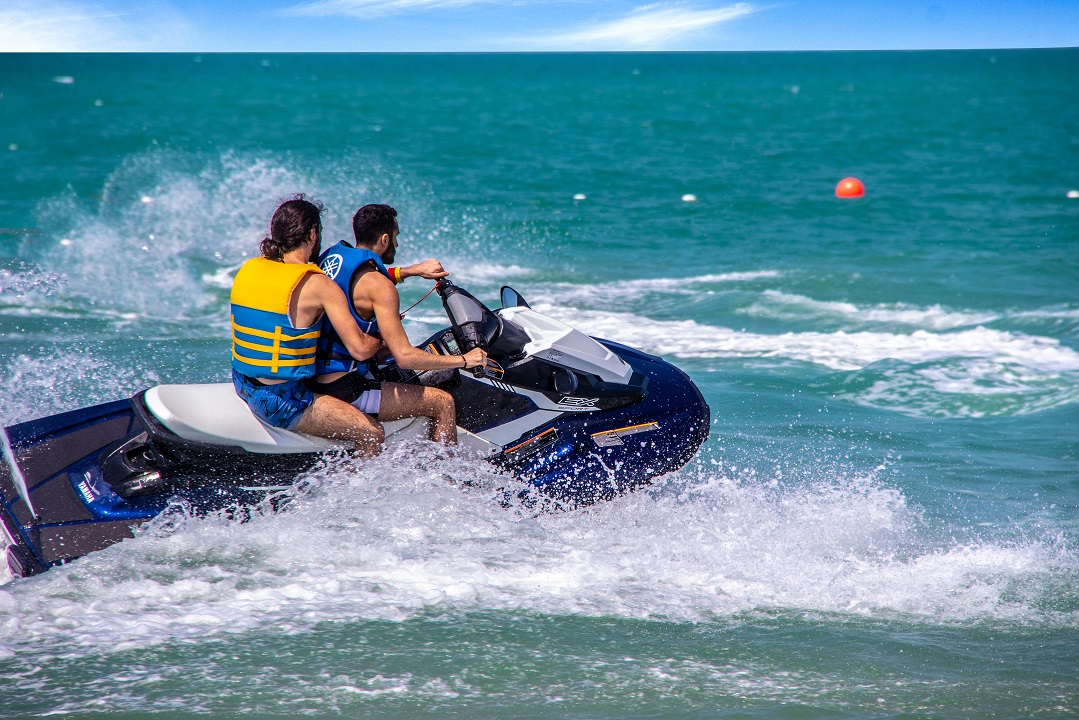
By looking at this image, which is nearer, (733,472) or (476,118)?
(733,472)

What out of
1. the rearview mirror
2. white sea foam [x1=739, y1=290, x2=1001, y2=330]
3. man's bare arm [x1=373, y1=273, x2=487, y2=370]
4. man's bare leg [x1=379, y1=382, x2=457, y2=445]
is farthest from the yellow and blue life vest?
white sea foam [x1=739, y1=290, x2=1001, y2=330]

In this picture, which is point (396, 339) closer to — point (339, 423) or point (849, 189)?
point (339, 423)

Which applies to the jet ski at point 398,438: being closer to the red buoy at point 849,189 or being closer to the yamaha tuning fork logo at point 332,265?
the yamaha tuning fork logo at point 332,265

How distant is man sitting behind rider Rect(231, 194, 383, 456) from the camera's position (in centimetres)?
346

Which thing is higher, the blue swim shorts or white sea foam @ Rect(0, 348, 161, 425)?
the blue swim shorts

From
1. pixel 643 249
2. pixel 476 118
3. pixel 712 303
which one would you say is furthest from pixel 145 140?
pixel 712 303

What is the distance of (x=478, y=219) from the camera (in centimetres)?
1755

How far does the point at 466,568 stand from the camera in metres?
3.89

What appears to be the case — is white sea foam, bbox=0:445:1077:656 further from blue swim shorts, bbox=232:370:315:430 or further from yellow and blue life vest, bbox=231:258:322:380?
yellow and blue life vest, bbox=231:258:322:380

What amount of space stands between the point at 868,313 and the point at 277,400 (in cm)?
804

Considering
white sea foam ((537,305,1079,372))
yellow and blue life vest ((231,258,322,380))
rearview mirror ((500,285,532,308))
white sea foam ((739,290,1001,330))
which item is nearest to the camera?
yellow and blue life vest ((231,258,322,380))

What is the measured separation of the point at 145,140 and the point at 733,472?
30.4m

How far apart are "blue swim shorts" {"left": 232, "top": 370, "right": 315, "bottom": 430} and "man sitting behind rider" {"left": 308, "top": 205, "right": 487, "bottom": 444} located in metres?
0.13

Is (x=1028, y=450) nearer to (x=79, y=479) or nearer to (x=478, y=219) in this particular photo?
(x=79, y=479)
